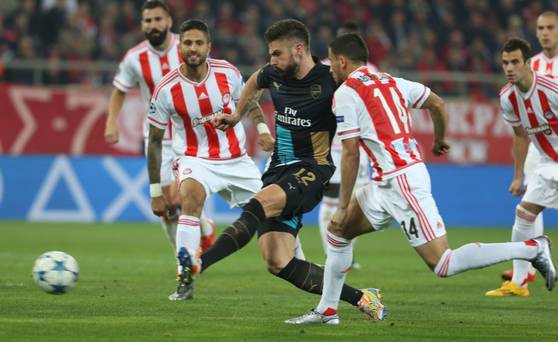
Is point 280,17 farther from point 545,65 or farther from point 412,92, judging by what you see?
point 412,92

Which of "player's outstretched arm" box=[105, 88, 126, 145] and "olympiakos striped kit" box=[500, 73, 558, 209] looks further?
"player's outstretched arm" box=[105, 88, 126, 145]

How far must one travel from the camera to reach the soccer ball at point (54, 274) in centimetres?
827

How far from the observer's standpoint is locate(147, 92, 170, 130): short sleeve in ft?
30.1

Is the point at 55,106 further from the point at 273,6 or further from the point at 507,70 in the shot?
the point at 507,70

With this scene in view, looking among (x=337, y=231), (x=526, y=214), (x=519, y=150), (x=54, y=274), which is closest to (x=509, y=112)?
(x=519, y=150)

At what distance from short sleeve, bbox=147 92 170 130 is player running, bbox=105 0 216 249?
1.73 metres

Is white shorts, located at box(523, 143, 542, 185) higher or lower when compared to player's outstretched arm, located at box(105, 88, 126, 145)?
lower

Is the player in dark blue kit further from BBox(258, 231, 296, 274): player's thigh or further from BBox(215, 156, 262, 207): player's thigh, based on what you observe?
BBox(215, 156, 262, 207): player's thigh

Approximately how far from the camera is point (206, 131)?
30.6 ft

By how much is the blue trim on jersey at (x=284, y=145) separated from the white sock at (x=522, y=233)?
2.69m

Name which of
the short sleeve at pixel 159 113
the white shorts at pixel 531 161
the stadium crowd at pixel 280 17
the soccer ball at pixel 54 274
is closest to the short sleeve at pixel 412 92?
the short sleeve at pixel 159 113

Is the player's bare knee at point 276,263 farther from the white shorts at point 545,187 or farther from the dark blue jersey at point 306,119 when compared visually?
the white shorts at point 545,187

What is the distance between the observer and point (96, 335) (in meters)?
6.83

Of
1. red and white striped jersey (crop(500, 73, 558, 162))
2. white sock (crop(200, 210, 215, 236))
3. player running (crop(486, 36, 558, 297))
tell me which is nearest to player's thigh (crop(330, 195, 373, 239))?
player running (crop(486, 36, 558, 297))
